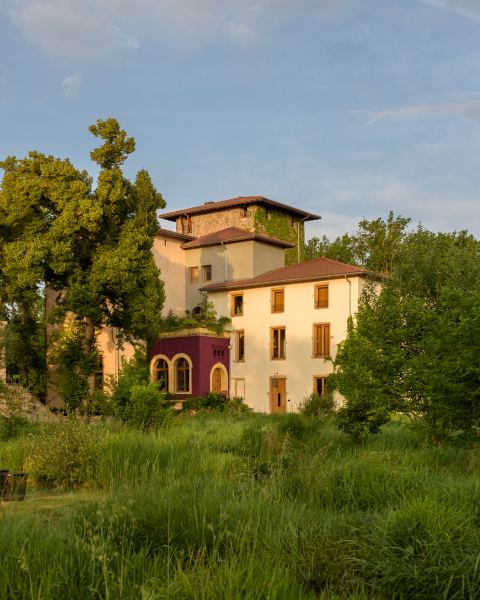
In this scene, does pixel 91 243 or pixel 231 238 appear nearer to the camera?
pixel 91 243

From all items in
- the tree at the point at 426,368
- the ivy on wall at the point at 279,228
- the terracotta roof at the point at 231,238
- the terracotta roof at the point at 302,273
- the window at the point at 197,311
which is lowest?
the tree at the point at 426,368

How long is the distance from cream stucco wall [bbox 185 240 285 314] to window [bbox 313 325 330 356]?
672cm

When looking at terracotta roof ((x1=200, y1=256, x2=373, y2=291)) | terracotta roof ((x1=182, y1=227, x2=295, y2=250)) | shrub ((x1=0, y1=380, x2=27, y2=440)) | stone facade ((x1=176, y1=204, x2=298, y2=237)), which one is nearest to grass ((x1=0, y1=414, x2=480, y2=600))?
shrub ((x1=0, y1=380, x2=27, y2=440))

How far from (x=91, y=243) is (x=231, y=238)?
11528mm

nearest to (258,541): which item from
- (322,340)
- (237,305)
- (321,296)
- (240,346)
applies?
(322,340)

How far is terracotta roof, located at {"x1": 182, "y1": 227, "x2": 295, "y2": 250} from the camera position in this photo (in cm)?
3755

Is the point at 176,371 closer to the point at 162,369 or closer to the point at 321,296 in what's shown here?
the point at 162,369

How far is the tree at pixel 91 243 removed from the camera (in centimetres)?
2658

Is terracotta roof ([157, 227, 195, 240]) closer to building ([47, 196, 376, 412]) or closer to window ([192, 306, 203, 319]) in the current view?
building ([47, 196, 376, 412])

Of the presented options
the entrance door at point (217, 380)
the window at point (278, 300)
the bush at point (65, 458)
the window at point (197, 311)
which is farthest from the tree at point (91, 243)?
the bush at point (65, 458)

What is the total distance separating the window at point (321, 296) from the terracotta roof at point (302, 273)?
32.0 inches

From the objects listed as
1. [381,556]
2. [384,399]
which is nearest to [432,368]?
[384,399]

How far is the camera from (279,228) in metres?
42.7

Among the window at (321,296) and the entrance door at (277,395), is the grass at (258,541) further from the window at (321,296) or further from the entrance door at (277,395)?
the entrance door at (277,395)
